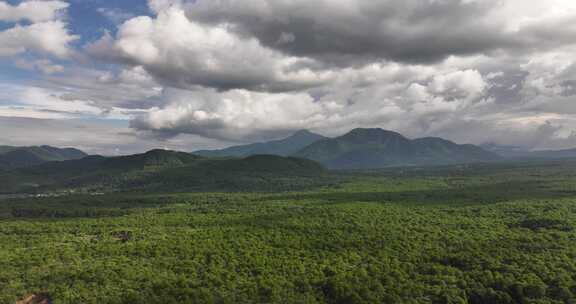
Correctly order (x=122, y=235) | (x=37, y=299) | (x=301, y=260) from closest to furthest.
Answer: (x=37, y=299) → (x=301, y=260) → (x=122, y=235)

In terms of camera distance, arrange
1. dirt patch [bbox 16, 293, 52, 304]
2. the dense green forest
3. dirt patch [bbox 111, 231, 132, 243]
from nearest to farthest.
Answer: dirt patch [bbox 16, 293, 52, 304] < the dense green forest < dirt patch [bbox 111, 231, 132, 243]

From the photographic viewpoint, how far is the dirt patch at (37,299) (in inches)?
2717

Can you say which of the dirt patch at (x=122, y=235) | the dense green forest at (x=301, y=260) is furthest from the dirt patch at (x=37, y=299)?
the dirt patch at (x=122, y=235)

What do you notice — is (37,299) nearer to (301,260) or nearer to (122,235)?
(122,235)

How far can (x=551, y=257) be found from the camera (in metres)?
89.2

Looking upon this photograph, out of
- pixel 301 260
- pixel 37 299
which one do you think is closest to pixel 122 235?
pixel 37 299

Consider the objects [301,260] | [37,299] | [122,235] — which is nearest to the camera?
[37,299]

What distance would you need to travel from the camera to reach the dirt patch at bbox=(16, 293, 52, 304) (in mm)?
69000

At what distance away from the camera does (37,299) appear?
230ft

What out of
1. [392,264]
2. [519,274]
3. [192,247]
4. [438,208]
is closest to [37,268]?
[192,247]

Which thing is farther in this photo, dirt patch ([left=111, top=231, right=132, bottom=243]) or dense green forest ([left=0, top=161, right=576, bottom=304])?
dirt patch ([left=111, top=231, right=132, bottom=243])

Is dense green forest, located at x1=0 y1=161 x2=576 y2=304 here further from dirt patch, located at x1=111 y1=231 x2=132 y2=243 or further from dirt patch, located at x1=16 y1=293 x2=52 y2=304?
dirt patch, located at x1=111 y1=231 x2=132 y2=243

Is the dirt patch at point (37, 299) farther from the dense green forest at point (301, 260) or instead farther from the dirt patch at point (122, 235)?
the dirt patch at point (122, 235)

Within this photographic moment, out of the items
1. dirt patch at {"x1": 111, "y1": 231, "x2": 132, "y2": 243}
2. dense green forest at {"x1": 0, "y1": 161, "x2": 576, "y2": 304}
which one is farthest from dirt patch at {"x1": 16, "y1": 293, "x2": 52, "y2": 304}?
dirt patch at {"x1": 111, "y1": 231, "x2": 132, "y2": 243}
